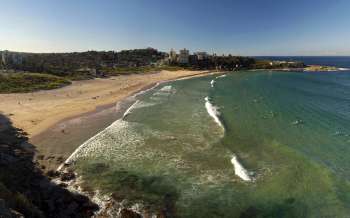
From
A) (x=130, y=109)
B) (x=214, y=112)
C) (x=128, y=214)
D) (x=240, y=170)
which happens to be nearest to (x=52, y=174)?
(x=128, y=214)

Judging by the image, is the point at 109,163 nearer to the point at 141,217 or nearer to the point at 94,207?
the point at 94,207

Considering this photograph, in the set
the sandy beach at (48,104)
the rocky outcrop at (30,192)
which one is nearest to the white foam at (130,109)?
the sandy beach at (48,104)

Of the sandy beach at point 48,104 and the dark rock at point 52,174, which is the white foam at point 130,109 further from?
the dark rock at point 52,174

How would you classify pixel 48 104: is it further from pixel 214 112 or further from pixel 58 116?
pixel 214 112

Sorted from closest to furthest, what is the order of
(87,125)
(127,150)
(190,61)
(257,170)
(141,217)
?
(141,217) → (257,170) → (127,150) → (87,125) → (190,61)

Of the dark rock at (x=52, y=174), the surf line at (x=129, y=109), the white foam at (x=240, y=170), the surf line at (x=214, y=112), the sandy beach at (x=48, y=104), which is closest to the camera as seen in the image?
the white foam at (x=240, y=170)

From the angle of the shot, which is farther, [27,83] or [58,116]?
[27,83]

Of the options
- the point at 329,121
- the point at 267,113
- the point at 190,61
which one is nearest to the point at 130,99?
the point at 267,113
